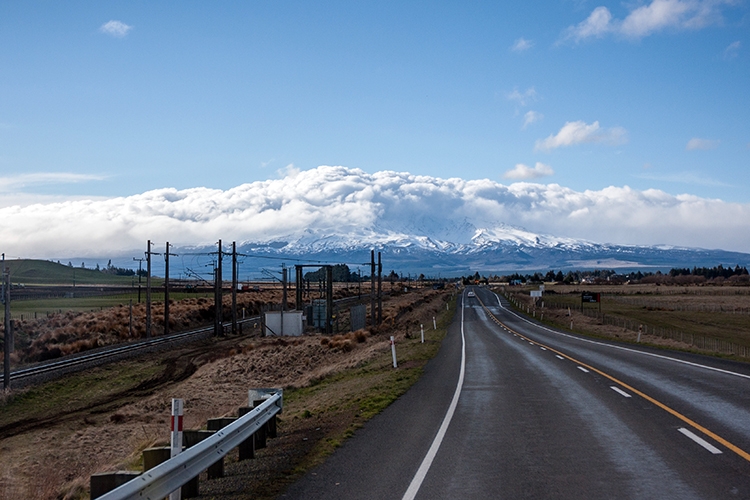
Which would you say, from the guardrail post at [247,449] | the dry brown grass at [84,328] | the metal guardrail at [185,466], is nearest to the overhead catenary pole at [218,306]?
the dry brown grass at [84,328]

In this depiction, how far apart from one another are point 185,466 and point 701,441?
762cm

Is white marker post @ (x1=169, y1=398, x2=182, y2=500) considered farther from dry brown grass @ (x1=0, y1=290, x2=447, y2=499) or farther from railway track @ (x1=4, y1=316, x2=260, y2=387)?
railway track @ (x1=4, y1=316, x2=260, y2=387)

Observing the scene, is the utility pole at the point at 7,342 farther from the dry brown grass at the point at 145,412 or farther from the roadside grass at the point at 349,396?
the roadside grass at the point at 349,396

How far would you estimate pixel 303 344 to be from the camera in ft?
146

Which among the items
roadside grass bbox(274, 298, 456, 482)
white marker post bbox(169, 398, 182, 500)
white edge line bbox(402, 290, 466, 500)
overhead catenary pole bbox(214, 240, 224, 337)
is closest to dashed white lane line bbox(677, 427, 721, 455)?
white edge line bbox(402, 290, 466, 500)

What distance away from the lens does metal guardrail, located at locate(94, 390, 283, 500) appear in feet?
20.8

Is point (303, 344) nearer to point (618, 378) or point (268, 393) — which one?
point (618, 378)

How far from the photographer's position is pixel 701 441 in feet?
34.8

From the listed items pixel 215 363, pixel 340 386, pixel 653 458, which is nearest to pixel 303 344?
pixel 215 363

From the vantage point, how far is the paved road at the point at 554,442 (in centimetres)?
838

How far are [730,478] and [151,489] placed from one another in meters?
6.64

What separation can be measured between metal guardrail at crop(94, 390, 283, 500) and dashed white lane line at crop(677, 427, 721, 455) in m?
6.66

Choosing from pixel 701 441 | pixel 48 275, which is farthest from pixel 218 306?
pixel 48 275

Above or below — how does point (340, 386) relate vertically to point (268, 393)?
below
